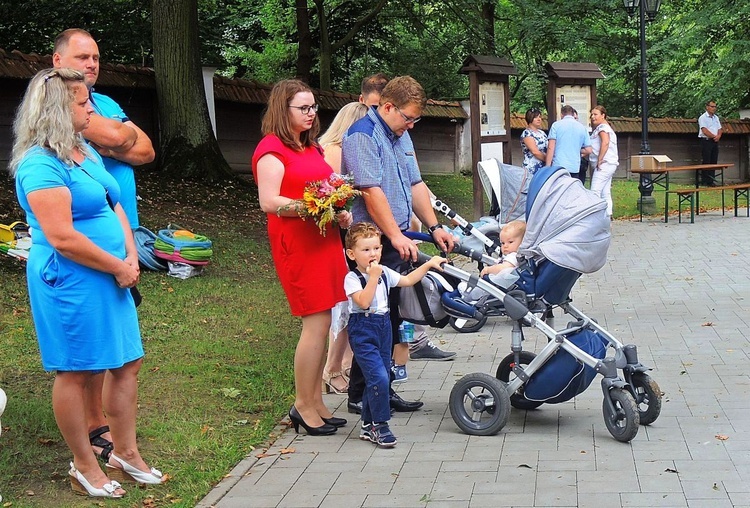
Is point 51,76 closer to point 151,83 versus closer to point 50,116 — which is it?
point 50,116

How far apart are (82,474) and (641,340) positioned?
4996mm

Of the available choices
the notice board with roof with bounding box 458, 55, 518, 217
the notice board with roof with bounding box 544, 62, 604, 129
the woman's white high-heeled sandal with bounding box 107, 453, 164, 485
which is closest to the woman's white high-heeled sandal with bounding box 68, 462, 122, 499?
the woman's white high-heeled sandal with bounding box 107, 453, 164, 485

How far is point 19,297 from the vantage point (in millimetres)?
9539

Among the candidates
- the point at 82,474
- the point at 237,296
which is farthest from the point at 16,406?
the point at 237,296

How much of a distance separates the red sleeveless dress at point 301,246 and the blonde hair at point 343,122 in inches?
40.8

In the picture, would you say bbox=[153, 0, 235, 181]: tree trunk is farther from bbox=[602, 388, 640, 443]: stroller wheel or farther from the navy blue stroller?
bbox=[602, 388, 640, 443]: stroller wheel

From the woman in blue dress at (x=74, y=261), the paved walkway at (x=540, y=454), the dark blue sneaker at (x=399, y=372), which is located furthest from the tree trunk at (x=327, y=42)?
the woman in blue dress at (x=74, y=261)

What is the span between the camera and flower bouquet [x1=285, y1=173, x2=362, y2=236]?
5547 mm

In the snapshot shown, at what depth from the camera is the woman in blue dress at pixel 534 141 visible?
15.9 metres

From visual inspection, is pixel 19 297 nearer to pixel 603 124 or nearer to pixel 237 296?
pixel 237 296

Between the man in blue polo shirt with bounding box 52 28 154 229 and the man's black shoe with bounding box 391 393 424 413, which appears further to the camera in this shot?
the man's black shoe with bounding box 391 393 424 413

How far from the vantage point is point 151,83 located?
17094mm

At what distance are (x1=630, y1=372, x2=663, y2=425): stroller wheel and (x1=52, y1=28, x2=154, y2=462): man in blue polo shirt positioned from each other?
9.47ft

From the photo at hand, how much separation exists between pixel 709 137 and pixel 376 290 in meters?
22.0
